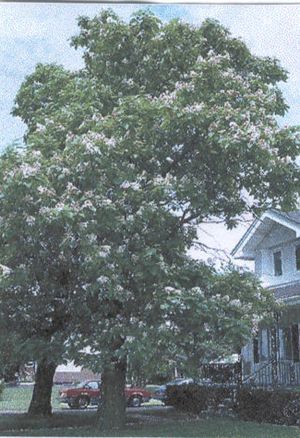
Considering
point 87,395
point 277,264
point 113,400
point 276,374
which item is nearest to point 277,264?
point 277,264

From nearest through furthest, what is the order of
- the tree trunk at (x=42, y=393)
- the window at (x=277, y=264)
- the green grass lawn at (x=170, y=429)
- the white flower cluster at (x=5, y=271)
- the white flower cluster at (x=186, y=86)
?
the white flower cluster at (x=5, y=271) → the white flower cluster at (x=186, y=86) → the green grass lawn at (x=170, y=429) → the tree trunk at (x=42, y=393) → the window at (x=277, y=264)

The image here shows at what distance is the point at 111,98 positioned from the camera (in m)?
10.7

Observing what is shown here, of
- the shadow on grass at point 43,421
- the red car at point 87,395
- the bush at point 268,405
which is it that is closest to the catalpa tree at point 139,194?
the shadow on grass at point 43,421

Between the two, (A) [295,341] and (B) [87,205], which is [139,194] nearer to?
(B) [87,205]

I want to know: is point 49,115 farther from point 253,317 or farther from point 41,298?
point 253,317

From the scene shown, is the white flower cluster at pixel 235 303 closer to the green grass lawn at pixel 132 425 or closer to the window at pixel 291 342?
the green grass lawn at pixel 132 425

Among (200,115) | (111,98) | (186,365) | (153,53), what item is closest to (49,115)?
(111,98)

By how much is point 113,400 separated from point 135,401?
119 inches

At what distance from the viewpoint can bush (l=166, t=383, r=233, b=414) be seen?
13234 millimetres

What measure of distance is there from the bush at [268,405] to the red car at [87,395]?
195cm

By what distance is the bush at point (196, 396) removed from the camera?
43.4 ft

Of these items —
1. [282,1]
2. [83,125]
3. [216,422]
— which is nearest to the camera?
[282,1]

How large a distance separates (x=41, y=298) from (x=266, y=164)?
3857mm

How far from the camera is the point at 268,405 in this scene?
11602mm
